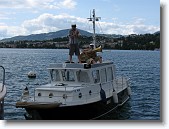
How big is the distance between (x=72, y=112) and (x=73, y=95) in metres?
0.52

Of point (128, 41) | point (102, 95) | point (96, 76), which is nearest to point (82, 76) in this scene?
point (96, 76)

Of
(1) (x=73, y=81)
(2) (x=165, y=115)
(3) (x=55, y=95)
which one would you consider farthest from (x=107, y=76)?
(2) (x=165, y=115)

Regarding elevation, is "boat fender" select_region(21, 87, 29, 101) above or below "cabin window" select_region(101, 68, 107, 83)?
below

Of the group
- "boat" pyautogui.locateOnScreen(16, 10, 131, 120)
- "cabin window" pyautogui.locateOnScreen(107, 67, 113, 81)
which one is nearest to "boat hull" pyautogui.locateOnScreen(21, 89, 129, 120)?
"boat" pyautogui.locateOnScreen(16, 10, 131, 120)

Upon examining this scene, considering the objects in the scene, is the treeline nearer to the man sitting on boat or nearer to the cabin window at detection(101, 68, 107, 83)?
the man sitting on boat

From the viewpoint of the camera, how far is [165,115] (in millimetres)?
5699

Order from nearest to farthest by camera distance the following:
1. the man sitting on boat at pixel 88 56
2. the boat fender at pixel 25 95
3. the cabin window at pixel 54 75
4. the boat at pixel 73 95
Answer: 1. the boat at pixel 73 95
2. the boat fender at pixel 25 95
3. the cabin window at pixel 54 75
4. the man sitting on boat at pixel 88 56

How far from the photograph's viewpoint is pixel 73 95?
10078 millimetres

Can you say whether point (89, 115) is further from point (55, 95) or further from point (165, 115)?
point (165, 115)

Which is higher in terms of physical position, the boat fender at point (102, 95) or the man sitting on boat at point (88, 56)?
the man sitting on boat at point (88, 56)

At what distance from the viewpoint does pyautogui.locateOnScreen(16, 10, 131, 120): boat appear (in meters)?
9.62

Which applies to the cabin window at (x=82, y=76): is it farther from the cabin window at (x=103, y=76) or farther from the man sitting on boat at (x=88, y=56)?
the cabin window at (x=103, y=76)

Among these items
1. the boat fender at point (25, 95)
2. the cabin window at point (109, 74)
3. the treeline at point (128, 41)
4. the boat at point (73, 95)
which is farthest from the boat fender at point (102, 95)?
the boat fender at point (25, 95)

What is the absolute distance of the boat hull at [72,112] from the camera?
950cm
